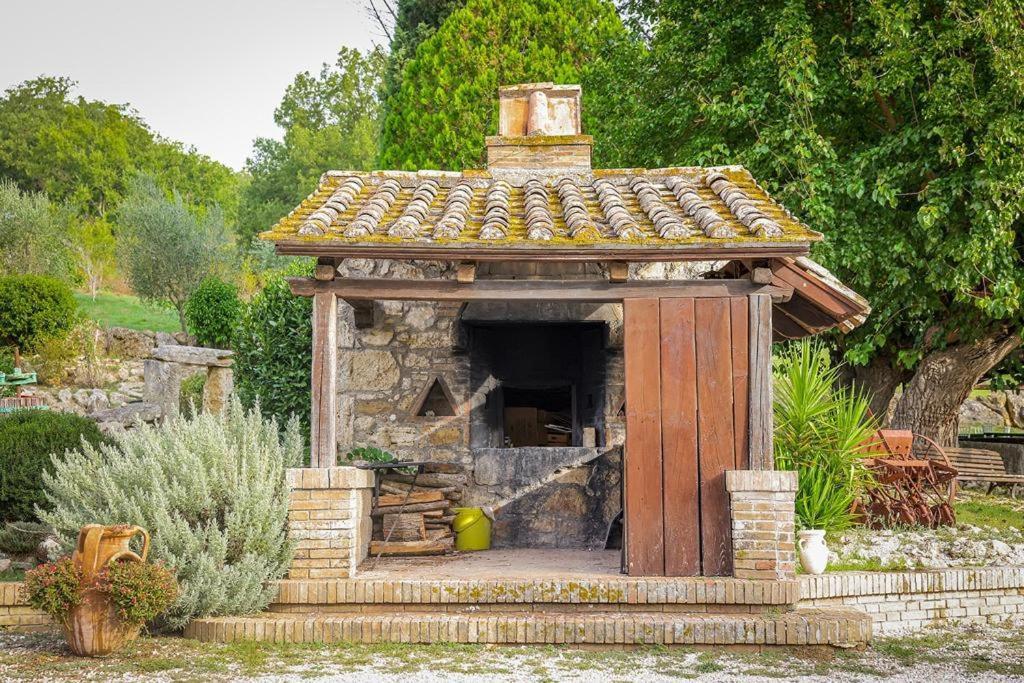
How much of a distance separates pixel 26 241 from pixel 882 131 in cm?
2286

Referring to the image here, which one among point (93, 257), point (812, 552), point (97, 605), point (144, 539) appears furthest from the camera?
point (93, 257)

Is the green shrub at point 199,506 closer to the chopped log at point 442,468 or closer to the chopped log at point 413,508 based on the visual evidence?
the chopped log at point 413,508

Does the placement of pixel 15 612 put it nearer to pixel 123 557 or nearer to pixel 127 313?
pixel 123 557

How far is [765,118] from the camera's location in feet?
38.5

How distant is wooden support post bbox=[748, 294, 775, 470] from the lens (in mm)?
6637

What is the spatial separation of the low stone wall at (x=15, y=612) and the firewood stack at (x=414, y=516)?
2427 millimetres

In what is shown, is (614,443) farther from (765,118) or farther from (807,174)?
(765,118)

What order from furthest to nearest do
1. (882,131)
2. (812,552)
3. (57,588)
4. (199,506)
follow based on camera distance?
Result: 1. (882,131)
2. (812,552)
3. (199,506)
4. (57,588)

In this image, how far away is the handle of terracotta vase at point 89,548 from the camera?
563cm

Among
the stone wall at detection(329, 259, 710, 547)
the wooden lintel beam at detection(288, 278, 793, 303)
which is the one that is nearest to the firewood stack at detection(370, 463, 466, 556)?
the stone wall at detection(329, 259, 710, 547)

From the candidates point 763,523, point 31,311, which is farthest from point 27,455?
point 31,311

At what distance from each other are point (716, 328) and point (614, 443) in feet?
8.47

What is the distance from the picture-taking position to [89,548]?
5.66 meters

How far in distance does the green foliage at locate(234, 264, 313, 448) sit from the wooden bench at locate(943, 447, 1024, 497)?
7734mm
